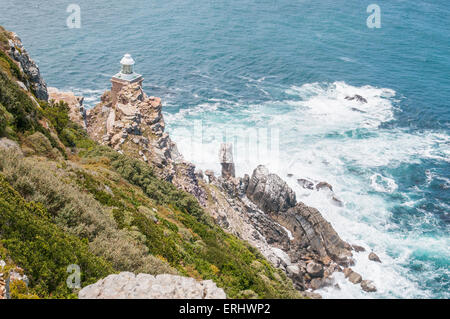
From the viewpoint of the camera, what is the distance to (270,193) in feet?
160

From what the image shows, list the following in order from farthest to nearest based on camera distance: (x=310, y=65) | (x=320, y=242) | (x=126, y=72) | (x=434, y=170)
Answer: (x=310, y=65), (x=434, y=170), (x=126, y=72), (x=320, y=242)

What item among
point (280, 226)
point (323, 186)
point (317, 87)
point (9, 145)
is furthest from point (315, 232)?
point (317, 87)

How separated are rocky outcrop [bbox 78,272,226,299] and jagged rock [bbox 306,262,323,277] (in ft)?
103

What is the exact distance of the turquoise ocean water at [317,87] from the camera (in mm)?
49219

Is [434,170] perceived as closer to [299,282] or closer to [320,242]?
[320,242]

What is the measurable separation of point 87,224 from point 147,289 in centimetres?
646

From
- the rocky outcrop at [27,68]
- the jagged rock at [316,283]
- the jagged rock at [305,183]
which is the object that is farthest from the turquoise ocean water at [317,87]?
the rocky outcrop at [27,68]

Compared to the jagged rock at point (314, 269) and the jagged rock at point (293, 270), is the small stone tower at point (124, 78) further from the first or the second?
the jagged rock at point (314, 269)

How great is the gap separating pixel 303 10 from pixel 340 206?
94.7 meters

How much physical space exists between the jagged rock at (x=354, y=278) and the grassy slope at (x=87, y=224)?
58.8 feet

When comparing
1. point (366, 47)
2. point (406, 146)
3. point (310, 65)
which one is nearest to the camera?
point (406, 146)

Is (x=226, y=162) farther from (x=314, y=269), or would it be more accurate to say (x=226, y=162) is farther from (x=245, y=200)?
(x=314, y=269)

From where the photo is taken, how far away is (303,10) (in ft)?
407

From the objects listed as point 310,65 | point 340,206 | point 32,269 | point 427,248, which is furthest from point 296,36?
point 32,269
